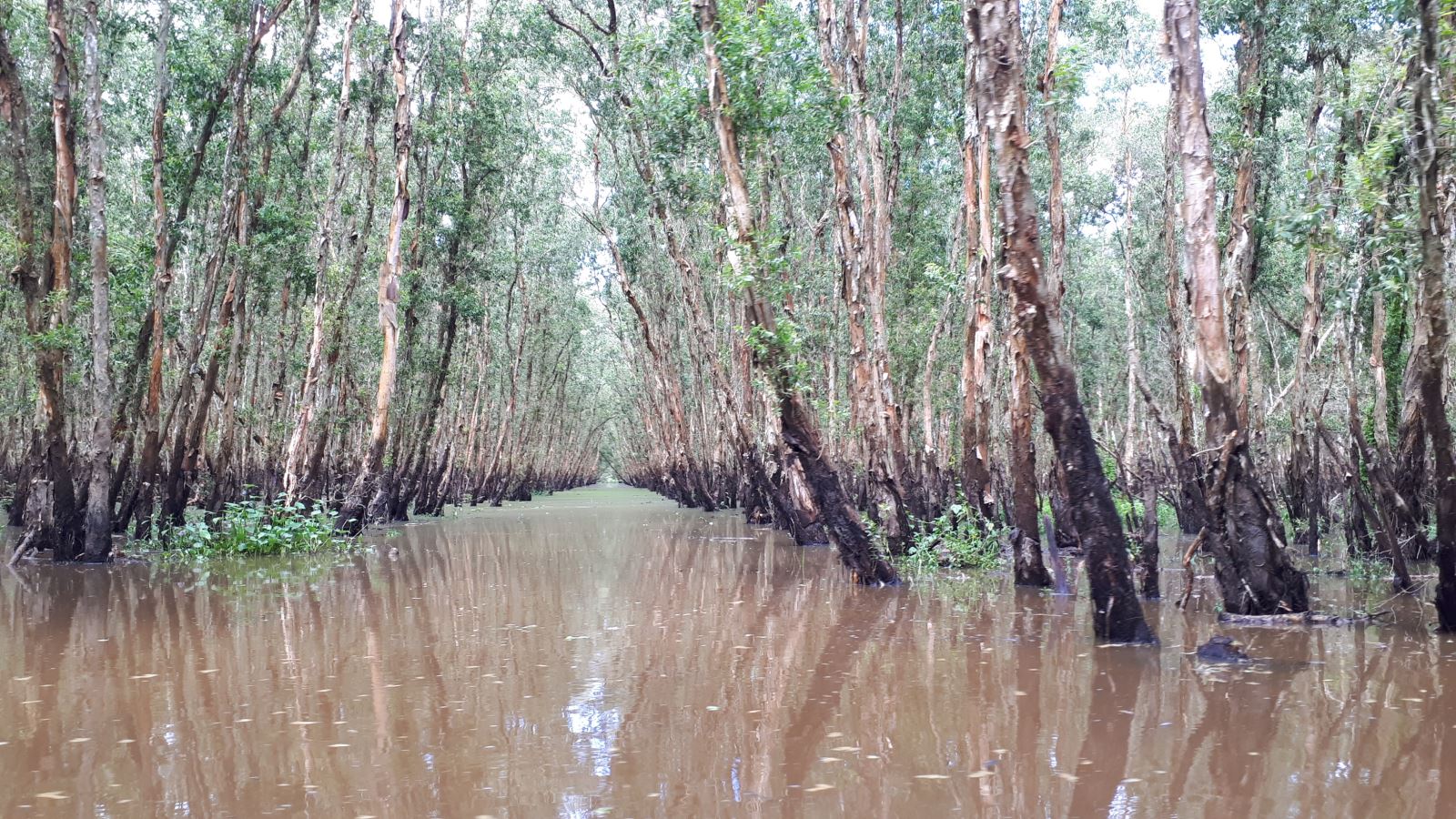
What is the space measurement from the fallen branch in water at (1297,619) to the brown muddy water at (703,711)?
170mm

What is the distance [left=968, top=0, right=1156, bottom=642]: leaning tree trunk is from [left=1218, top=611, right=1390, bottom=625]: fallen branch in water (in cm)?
104

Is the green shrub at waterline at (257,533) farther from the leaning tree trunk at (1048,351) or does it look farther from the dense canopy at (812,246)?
the leaning tree trunk at (1048,351)

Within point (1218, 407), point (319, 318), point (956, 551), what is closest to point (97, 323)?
point (319, 318)

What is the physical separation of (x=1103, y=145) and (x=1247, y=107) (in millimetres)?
17518

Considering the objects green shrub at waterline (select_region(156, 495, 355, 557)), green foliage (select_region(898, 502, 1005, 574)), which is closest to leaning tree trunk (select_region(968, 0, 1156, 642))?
green foliage (select_region(898, 502, 1005, 574))

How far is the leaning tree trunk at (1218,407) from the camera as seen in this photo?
21.7 feet

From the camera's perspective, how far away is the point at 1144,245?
87.8 feet

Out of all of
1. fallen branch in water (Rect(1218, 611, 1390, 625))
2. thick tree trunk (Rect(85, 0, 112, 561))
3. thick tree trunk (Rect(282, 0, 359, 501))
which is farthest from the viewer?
thick tree trunk (Rect(282, 0, 359, 501))

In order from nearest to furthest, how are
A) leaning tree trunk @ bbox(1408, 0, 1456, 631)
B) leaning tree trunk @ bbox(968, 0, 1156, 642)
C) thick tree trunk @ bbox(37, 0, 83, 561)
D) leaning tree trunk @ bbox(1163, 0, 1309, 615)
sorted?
leaning tree trunk @ bbox(1408, 0, 1456, 631)
leaning tree trunk @ bbox(968, 0, 1156, 642)
leaning tree trunk @ bbox(1163, 0, 1309, 615)
thick tree trunk @ bbox(37, 0, 83, 561)

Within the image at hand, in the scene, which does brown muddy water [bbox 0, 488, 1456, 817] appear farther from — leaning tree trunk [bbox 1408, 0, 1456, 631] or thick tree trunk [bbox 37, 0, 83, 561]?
thick tree trunk [bbox 37, 0, 83, 561]

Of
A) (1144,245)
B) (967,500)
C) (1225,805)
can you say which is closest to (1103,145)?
(1144,245)

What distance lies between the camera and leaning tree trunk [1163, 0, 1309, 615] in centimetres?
662

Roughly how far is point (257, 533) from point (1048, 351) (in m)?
10.8

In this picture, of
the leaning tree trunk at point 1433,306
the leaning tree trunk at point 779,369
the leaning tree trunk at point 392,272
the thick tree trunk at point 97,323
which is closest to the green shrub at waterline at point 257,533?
the leaning tree trunk at point 392,272
